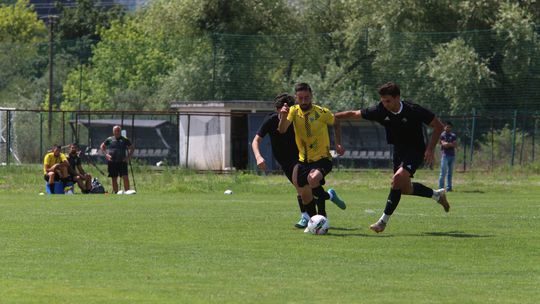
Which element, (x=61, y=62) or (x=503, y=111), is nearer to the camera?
(x=503, y=111)

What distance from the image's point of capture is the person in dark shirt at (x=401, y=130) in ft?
49.1

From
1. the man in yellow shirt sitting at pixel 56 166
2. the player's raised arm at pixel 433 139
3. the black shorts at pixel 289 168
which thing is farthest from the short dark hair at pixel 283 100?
the man in yellow shirt sitting at pixel 56 166

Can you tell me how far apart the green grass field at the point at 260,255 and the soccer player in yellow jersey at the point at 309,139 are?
29.0 inches

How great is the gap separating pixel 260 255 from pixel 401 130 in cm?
335

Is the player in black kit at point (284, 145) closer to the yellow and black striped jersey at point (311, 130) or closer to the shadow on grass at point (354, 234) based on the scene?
the shadow on grass at point (354, 234)

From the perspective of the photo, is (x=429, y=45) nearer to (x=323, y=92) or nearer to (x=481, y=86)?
(x=481, y=86)

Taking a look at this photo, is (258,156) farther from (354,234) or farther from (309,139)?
(354,234)

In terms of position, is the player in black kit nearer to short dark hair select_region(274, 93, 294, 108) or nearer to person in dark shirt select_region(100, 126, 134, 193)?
short dark hair select_region(274, 93, 294, 108)

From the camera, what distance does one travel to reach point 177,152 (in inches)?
1998

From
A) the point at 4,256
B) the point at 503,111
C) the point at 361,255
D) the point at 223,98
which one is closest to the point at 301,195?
the point at 361,255

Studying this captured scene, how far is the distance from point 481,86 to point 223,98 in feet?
37.2

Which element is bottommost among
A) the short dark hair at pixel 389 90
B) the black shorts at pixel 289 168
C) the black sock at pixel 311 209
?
the black sock at pixel 311 209

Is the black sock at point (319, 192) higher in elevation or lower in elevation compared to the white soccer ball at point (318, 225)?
higher

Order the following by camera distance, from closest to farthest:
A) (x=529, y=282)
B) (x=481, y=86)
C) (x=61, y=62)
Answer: (x=529, y=282), (x=481, y=86), (x=61, y=62)
